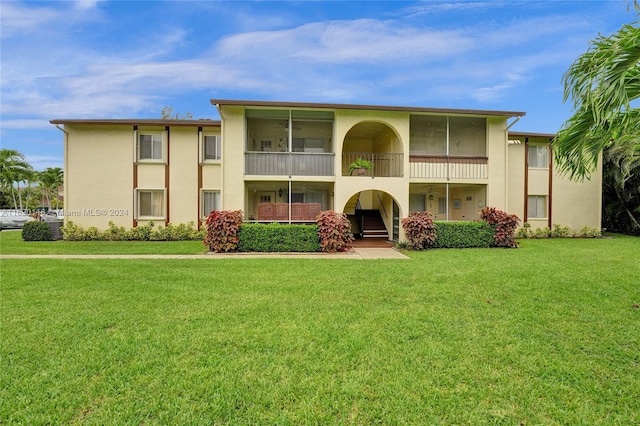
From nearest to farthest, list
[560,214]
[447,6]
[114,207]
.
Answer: [447,6], [114,207], [560,214]

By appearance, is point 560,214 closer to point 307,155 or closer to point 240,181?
point 307,155

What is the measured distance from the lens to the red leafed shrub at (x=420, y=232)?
12742 mm

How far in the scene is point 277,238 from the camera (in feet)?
40.8

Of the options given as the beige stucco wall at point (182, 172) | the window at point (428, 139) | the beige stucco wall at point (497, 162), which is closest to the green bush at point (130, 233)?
the beige stucco wall at point (182, 172)

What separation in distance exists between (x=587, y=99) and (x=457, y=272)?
16.4 ft

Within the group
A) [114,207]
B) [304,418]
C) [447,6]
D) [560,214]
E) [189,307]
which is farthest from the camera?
[560,214]

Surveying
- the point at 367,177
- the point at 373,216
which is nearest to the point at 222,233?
the point at 367,177

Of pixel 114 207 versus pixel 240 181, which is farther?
pixel 114 207

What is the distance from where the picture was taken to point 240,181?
1409cm

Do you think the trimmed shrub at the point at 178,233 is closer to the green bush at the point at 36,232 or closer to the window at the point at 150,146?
the window at the point at 150,146

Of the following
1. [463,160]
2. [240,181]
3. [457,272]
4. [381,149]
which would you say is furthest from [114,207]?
[463,160]

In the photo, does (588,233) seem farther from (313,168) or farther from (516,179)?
(313,168)

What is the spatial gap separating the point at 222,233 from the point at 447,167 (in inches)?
430

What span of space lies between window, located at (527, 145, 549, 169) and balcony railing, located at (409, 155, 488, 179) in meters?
4.59
